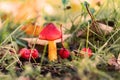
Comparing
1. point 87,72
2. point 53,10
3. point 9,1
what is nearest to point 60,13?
point 53,10

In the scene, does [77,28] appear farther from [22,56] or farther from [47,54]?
[22,56]

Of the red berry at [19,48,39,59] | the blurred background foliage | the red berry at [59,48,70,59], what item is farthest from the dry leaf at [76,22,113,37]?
the red berry at [19,48,39,59]

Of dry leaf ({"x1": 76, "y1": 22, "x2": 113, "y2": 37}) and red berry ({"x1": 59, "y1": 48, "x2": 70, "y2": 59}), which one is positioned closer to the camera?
red berry ({"x1": 59, "y1": 48, "x2": 70, "y2": 59})

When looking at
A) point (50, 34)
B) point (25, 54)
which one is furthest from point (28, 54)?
point (50, 34)

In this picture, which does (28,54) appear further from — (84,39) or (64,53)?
(84,39)

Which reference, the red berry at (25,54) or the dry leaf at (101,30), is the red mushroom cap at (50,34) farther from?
the dry leaf at (101,30)

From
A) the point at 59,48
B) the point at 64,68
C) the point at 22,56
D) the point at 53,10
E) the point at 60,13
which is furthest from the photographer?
the point at 53,10

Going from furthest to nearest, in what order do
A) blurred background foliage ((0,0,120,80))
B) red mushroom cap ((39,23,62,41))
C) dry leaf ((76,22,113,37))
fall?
dry leaf ((76,22,113,37)) < red mushroom cap ((39,23,62,41)) < blurred background foliage ((0,0,120,80))

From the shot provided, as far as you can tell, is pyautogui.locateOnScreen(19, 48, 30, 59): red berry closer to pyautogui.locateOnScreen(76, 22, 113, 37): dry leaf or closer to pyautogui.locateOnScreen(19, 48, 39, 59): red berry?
pyautogui.locateOnScreen(19, 48, 39, 59): red berry

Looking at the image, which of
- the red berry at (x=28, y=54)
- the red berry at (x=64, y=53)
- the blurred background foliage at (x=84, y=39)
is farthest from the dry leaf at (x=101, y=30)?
the red berry at (x=28, y=54)

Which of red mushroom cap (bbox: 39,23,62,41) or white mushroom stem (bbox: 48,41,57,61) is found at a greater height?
red mushroom cap (bbox: 39,23,62,41)

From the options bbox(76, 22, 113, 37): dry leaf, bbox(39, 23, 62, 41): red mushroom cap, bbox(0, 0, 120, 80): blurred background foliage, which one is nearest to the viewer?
bbox(0, 0, 120, 80): blurred background foliage
